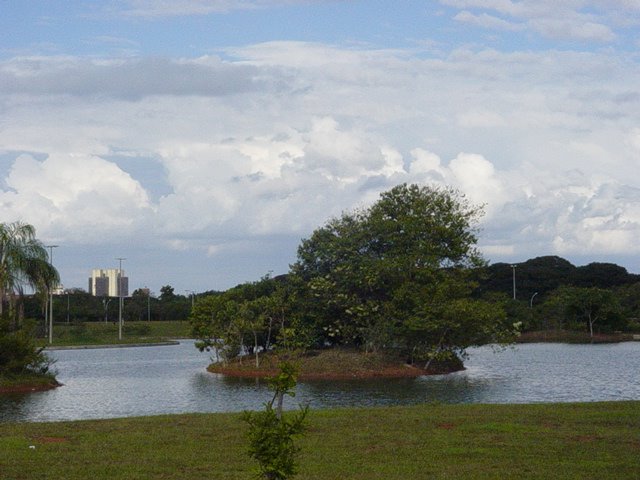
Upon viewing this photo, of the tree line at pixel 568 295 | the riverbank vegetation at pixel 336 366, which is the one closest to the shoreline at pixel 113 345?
the tree line at pixel 568 295

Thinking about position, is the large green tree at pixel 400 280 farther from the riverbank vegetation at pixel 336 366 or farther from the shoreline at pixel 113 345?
the shoreline at pixel 113 345

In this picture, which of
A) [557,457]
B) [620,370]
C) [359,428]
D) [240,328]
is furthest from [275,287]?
[557,457]

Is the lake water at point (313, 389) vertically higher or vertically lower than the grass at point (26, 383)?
lower

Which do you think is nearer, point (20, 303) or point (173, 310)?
point (20, 303)

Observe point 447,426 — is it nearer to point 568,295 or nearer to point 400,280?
point 400,280

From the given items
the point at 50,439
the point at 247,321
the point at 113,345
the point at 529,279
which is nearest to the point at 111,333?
the point at 113,345

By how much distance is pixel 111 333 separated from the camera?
119m

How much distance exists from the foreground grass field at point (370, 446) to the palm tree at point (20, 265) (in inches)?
1150

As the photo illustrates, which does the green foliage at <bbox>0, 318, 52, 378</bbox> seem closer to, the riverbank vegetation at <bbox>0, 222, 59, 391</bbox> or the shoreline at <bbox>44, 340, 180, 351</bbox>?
the riverbank vegetation at <bbox>0, 222, 59, 391</bbox>

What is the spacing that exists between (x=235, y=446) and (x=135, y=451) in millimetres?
2071

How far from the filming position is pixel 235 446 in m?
19.4

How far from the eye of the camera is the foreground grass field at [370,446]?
16.3 metres

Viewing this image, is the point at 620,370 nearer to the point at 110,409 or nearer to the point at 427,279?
the point at 427,279

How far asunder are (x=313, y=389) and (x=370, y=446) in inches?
997
